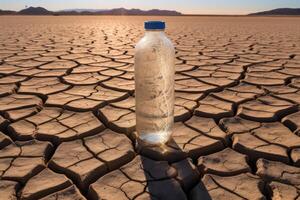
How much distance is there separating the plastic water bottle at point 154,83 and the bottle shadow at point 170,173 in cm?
6

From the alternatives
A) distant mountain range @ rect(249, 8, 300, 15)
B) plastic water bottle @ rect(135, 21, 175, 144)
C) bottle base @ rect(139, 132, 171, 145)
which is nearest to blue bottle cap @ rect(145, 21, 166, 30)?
plastic water bottle @ rect(135, 21, 175, 144)

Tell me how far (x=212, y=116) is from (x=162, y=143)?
1.61 ft

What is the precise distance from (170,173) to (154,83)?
39cm

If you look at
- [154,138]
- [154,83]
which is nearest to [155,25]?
[154,83]

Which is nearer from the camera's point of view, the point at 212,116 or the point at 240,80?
the point at 212,116

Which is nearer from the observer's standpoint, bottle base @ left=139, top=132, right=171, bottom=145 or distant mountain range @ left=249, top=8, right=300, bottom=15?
bottle base @ left=139, top=132, right=171, bottom=145

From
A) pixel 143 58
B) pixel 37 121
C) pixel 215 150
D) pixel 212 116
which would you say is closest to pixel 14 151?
pixel 37 121

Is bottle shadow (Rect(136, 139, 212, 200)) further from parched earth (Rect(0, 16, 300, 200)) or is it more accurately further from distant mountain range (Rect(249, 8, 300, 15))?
distant mountain range (Rect(249, 8, 300, 15))

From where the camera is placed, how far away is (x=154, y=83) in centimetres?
132

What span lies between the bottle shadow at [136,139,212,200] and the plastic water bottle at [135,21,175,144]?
62mm

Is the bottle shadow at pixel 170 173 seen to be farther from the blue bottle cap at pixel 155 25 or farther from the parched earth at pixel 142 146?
the blue bottle cap at pixel 155 25

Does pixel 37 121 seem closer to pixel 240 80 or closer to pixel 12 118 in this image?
pixel 12 118

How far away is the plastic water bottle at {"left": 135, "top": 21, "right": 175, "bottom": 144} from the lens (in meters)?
1.31

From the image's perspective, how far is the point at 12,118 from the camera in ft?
5.63
